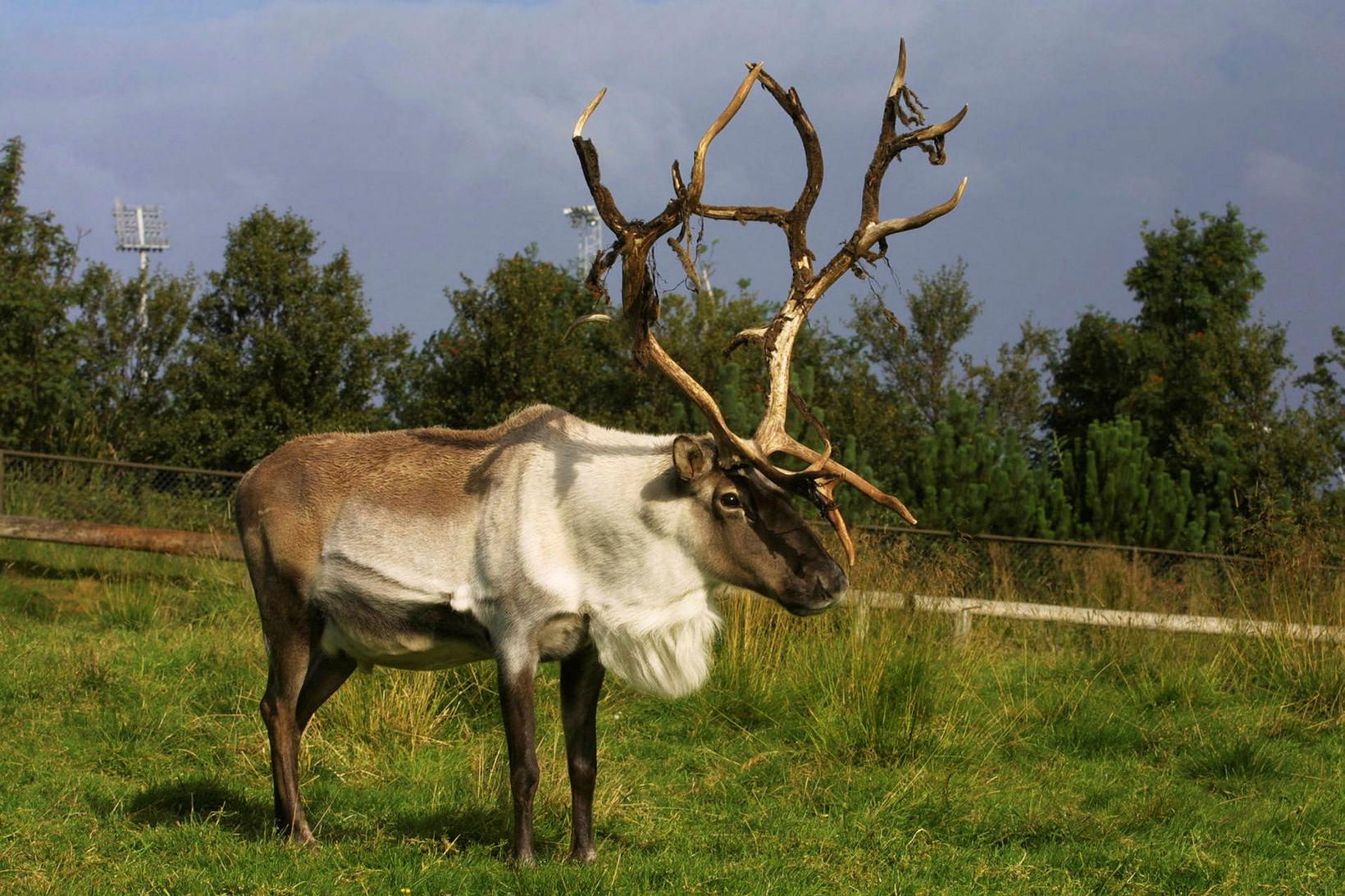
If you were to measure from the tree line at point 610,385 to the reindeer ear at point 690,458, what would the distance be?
963cm

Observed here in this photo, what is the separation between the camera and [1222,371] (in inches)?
982

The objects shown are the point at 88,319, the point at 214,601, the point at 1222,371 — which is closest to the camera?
the point at 214,601

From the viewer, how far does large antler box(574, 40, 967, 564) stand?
5.99 meters

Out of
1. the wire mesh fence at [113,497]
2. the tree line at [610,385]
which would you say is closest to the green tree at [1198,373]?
the tree line at [610,385]

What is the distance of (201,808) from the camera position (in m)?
6.71

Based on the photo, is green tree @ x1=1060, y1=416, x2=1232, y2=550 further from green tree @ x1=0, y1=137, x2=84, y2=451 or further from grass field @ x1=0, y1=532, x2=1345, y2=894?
green tree @ x1=0, y1=137, x2=84, y2=451

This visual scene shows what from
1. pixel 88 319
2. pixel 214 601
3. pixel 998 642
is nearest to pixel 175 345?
pixel 88 319

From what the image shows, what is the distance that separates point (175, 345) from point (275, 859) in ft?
78.3

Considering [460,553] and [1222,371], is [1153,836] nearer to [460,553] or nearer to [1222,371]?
[460,553]

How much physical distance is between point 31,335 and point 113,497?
9154 millimetres

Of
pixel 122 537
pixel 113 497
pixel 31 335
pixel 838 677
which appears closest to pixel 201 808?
pixel 838 677

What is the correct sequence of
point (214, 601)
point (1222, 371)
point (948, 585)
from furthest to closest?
point (1222, 371) → point (214, 601) → point (948, 585)

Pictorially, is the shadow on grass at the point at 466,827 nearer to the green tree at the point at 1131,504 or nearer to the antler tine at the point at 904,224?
the antler tine at the point at 904,224

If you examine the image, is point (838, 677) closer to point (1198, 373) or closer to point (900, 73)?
point (900, 73)
